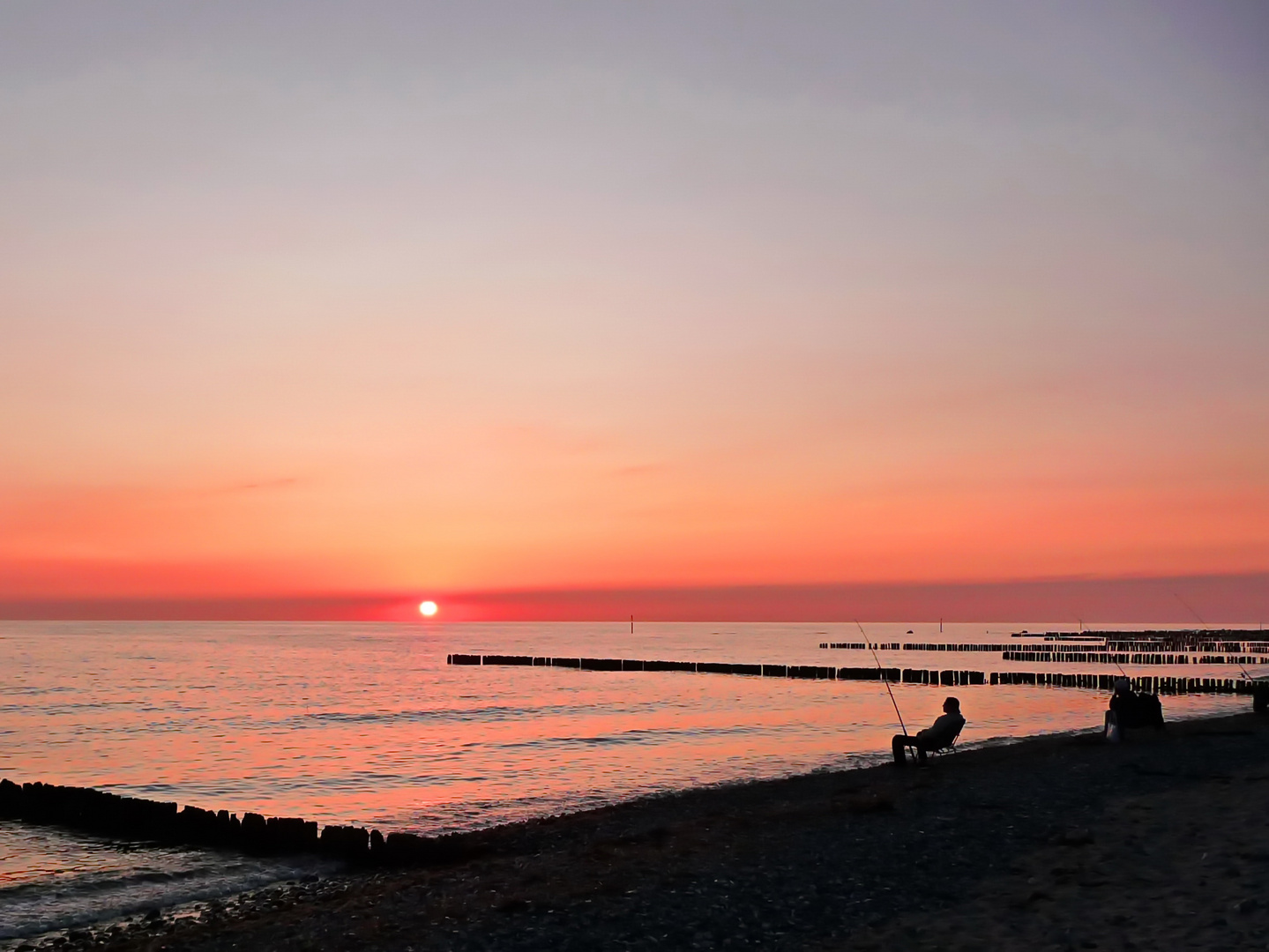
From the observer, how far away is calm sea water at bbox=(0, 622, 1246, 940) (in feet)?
52.2

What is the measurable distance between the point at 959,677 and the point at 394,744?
130 ft

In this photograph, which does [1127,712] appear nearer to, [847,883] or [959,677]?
[847,883]

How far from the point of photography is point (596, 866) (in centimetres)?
1227

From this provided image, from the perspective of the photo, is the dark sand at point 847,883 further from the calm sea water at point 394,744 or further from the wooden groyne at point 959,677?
the wooden groyne at point 959,677

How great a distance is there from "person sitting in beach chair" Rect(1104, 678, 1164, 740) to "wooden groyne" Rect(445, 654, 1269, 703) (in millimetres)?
8216

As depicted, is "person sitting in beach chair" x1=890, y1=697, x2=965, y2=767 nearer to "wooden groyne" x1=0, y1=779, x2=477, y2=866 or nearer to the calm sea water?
→ the calm sea water

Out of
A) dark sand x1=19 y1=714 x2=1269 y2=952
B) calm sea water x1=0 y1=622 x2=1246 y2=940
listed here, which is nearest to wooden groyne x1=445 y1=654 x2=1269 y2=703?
calm sea water x1=0 y1=622 x2=1246 y2=940

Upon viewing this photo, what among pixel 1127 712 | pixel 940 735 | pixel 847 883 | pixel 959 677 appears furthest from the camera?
pixel 959 677

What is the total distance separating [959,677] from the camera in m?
63.0

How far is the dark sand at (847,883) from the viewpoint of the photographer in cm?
868

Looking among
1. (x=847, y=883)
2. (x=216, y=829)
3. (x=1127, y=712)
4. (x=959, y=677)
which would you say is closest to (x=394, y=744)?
(x=216, y=829)

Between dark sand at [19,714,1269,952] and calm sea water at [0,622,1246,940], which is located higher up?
dark sand at [19,714,1269,952]

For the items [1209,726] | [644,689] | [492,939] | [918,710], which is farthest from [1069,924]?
[644,689]

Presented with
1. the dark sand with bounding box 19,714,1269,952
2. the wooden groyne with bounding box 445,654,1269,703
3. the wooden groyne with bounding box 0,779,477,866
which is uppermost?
the dark sand with bounding box 19,714,1269,952
